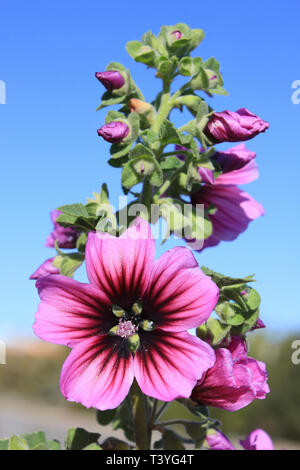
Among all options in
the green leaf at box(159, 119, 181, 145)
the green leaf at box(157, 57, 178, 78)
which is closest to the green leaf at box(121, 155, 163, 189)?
the green leaf at box(159, 119, 181, 145)

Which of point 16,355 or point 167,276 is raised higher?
point 16,355

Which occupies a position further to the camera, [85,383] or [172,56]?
[172,56]

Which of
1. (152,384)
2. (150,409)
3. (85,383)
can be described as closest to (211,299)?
(152,384)

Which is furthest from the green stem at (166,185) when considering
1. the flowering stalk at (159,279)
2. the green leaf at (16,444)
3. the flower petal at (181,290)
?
the green leaf at (16,444)

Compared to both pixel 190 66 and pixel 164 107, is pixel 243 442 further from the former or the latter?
pixel 190 66

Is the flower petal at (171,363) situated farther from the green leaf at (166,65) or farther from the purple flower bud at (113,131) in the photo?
the green leaf at (166,65)

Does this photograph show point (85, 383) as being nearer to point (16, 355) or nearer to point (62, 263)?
point (62, 263)

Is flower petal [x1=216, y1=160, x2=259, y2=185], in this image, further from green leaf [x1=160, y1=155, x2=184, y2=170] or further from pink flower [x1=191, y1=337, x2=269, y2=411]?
pink flower [x1=191, y1=337, x2=269, y2=411]

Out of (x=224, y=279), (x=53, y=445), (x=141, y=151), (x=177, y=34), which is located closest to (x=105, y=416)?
(x=53, y=445)
